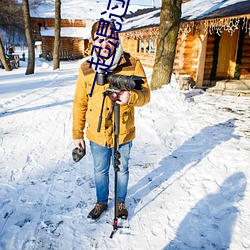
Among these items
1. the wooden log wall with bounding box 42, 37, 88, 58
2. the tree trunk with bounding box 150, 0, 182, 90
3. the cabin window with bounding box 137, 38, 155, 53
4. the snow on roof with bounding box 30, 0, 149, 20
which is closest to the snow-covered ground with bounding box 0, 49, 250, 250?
the tree trunk with bounding box 150, 0, 182, 90

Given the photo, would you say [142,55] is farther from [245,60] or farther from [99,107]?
[99,107]

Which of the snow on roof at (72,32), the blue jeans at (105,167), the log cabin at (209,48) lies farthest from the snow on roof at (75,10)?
the blue jeans at (105,167)

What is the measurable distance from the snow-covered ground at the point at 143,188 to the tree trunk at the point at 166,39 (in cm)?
218

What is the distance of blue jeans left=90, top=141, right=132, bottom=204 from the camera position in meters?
2.31

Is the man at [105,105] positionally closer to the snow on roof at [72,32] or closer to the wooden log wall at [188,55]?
the wooden log wall at [188,55]

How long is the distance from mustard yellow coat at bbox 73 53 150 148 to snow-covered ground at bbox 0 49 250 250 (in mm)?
963

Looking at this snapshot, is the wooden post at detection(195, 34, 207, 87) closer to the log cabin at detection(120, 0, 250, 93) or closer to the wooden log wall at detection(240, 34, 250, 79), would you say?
the log cabin at detection(120, 0, 250, 93)

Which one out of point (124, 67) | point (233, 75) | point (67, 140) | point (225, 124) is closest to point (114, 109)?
point (124, 67)

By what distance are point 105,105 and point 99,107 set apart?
8 cm

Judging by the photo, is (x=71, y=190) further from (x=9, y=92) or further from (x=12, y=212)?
(x=9, y=92)

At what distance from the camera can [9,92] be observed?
870 centimetres

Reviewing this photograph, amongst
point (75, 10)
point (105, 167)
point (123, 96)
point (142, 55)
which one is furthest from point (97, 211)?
point (75, 10)

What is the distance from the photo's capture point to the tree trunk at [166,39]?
7.16 metres

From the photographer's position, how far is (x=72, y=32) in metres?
31.2
